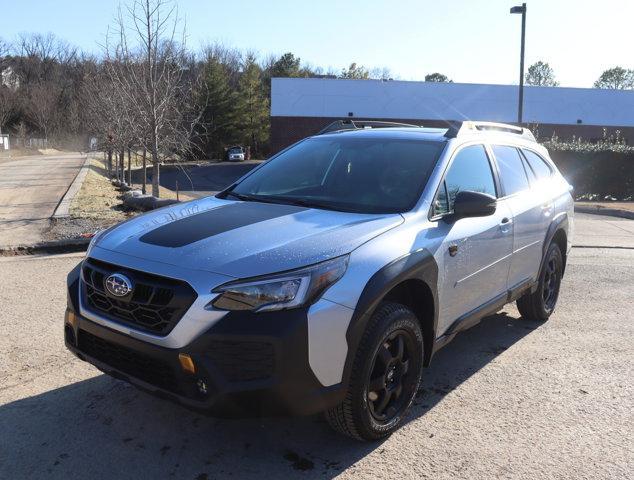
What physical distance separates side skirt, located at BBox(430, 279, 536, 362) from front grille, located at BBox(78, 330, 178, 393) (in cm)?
170

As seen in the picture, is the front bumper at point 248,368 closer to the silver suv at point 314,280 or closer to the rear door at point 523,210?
Result: the silver suv at point 314,280

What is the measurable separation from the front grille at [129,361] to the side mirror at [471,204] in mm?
1987

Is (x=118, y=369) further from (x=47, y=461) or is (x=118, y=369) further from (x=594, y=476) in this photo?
(x=594, y=476)

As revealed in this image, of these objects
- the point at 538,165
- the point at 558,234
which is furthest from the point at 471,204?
the point at 558,234

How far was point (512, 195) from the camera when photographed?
4.63 metres

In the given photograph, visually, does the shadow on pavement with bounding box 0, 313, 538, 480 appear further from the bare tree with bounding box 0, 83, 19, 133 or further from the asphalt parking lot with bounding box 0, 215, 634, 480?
the bare tree with bounding box 0, 83, 19, 133

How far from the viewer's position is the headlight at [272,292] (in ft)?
8.55

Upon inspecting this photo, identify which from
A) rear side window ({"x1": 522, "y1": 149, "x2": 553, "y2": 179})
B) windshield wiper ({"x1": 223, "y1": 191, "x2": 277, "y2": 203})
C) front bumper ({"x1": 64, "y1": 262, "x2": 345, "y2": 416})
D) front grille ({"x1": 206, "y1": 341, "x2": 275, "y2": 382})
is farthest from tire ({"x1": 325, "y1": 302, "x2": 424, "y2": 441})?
rear side window ({"x1": 522, "y1": 149, "x2": 553, "y2": 179})

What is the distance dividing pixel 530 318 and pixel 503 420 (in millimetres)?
2234

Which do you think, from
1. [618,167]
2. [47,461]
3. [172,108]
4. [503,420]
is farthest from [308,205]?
[618,167]

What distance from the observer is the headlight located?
8.55 ft

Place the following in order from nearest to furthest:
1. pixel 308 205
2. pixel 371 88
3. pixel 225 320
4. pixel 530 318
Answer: pixel 225 320, pixel 308 205, pixel 530 318, pixel 371 88

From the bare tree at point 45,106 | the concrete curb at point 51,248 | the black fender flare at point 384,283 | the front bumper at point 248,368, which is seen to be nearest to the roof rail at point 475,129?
the black fender flare at point 384,283

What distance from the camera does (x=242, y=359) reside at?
2584 millimetres
